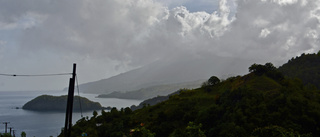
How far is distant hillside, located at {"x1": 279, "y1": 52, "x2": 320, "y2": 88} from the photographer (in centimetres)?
11406

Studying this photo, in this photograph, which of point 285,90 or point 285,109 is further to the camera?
point 285,90

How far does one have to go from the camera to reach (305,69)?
12544cm

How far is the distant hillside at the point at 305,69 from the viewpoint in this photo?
11406 centimetres

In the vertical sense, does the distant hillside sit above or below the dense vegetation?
above

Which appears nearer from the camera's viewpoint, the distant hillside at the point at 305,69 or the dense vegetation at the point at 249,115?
the dense vegetation at the point at 249,115

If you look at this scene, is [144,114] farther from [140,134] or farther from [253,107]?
[253,107]

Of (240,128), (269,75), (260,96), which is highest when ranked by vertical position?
(269,75)

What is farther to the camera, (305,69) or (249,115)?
(305,69)

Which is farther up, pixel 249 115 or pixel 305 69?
pixel 305 69

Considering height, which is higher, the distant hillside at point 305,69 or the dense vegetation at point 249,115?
the distant hillside at point 305,69

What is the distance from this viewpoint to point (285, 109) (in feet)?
148

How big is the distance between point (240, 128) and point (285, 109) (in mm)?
11740

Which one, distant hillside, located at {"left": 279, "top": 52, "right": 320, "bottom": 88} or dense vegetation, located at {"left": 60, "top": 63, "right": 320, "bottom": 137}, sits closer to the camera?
dense vegetation, located at {"left": 60, "top": 63, "right": 320, "bottom": 137}

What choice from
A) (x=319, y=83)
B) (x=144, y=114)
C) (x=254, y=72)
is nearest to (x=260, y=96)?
(x=254, y=72)
